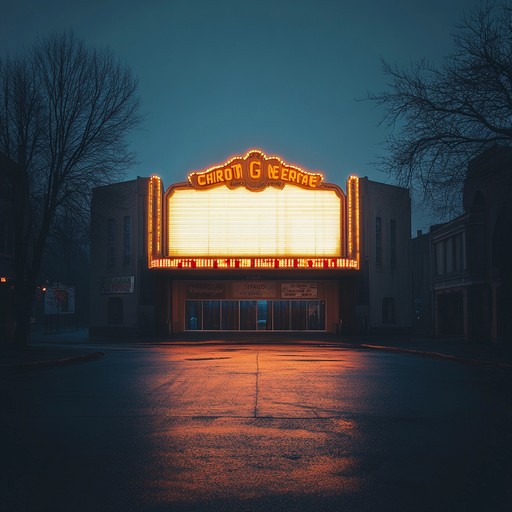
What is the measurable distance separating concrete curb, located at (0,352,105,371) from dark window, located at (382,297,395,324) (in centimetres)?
2723

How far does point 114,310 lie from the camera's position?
165 ft

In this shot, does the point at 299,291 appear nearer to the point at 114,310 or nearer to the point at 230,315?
the point at 230,315

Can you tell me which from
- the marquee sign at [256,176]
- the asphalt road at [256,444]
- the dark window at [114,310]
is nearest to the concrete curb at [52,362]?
the asphalt road at [256,444]

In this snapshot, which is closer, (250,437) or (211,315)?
(250,437)

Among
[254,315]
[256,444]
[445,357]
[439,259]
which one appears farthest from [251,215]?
[256,444]

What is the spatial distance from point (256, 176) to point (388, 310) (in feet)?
42.2

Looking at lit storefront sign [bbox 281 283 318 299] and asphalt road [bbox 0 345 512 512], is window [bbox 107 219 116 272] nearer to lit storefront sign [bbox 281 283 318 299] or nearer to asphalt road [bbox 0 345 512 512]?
lit storefront sign [bbox 281 283 318 299]

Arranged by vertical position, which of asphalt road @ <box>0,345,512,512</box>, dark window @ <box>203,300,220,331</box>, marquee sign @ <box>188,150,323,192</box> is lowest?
asphalt road @ <box>0,345,512,512</box>

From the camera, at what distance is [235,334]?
49344 millimetres

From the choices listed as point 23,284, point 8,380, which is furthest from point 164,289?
point 8,380

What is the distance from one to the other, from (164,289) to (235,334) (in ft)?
18.5

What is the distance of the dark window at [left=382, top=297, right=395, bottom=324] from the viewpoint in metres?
50.1

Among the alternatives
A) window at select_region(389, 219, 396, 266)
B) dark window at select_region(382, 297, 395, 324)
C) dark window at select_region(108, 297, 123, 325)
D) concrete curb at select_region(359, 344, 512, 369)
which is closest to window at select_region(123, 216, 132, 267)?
dark window at select_region(108, 297, 123, 325)

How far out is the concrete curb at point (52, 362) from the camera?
1998 centimetres
